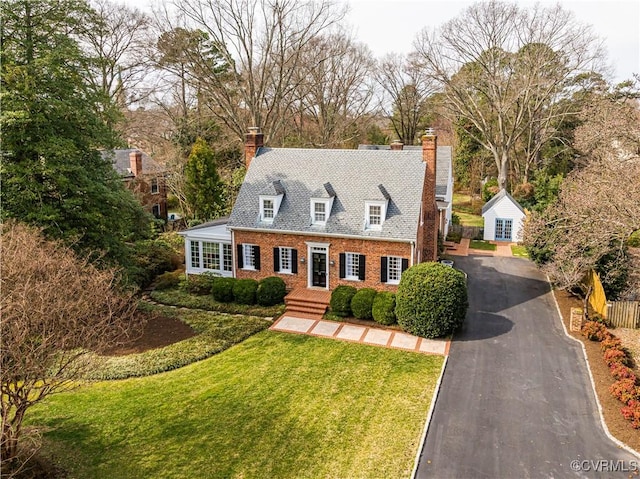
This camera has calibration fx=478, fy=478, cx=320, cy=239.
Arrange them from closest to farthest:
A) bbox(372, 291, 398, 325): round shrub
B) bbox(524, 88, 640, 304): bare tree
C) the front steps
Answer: bbox(524, 88, 640, 304): bare tree < bbox(372, 291, 398, 325): round shrub < the front steps

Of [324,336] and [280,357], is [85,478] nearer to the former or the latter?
[280,357]

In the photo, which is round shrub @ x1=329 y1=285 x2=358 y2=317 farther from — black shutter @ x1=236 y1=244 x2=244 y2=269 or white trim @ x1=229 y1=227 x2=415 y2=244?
black shutter @ x1=236 y1=244 x2=244 y2=269

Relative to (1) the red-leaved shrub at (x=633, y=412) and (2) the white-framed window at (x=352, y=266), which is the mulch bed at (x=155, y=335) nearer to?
(2) the white-framed window at (x=352, y=266)

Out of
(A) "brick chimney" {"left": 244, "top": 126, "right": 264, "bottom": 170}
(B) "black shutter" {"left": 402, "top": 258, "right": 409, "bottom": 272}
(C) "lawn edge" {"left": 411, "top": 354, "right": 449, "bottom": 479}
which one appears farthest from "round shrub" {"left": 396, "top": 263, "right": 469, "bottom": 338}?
(A) "brick chimney" {"left": 244, "top": 126, "right": 264, "bottom": 170}

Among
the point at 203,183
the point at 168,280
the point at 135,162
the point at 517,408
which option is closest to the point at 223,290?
the point at 168,280

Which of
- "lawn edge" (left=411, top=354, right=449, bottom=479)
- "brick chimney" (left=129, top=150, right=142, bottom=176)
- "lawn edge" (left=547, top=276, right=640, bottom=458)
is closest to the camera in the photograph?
"lawn edge" (left=411, top=354, right=449, bottom=479)

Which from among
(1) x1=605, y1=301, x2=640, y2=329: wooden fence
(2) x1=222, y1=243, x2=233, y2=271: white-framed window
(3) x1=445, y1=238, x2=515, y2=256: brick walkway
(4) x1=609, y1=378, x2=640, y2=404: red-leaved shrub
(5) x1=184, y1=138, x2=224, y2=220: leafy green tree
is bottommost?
(4) x1=609, y1=378, x2=640, y2=404: red-leaved shrub

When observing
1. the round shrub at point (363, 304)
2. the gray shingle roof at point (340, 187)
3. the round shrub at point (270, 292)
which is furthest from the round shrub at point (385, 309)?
the round shrub at point (270, 292)
